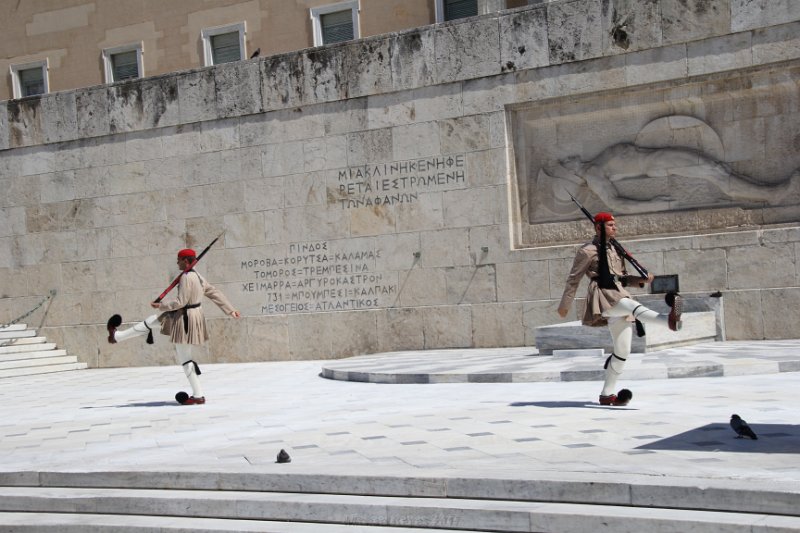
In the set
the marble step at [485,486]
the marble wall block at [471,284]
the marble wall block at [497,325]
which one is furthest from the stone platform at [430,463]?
the marble wall block at [471,284]

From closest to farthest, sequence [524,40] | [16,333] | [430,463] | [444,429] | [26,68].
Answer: [430,463] < [444,429] < [524,40] < [16,333] < [26,68]

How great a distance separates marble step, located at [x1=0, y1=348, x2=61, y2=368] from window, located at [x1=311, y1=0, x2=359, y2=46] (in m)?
9.06

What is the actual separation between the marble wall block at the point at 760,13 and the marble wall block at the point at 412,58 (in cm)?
496

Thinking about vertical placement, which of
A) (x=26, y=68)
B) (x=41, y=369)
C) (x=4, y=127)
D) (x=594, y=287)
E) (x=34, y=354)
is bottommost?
(x=41, y=369)

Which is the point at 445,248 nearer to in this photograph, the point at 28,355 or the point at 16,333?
the point at 28,355

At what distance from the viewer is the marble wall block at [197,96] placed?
62.0 feet

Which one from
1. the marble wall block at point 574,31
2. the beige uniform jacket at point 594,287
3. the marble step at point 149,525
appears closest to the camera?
the marble step at point 149,525

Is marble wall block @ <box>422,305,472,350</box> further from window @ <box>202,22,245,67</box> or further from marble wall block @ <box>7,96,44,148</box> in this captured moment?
window @ <box>202,22,245,67</box>

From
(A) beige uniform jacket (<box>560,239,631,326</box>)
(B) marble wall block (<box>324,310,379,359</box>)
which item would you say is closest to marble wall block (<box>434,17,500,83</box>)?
(B) marble wall block (<box>324,310,379,359</box>)

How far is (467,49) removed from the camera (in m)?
16.9

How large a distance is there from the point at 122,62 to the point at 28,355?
9335 millimetres

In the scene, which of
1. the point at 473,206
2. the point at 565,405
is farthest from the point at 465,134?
the point at 565,405

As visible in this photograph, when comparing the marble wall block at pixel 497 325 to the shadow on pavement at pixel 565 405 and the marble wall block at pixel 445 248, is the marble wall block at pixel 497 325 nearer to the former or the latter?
the marble wall block at pixel 445 248

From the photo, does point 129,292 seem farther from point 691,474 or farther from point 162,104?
point 691,474
